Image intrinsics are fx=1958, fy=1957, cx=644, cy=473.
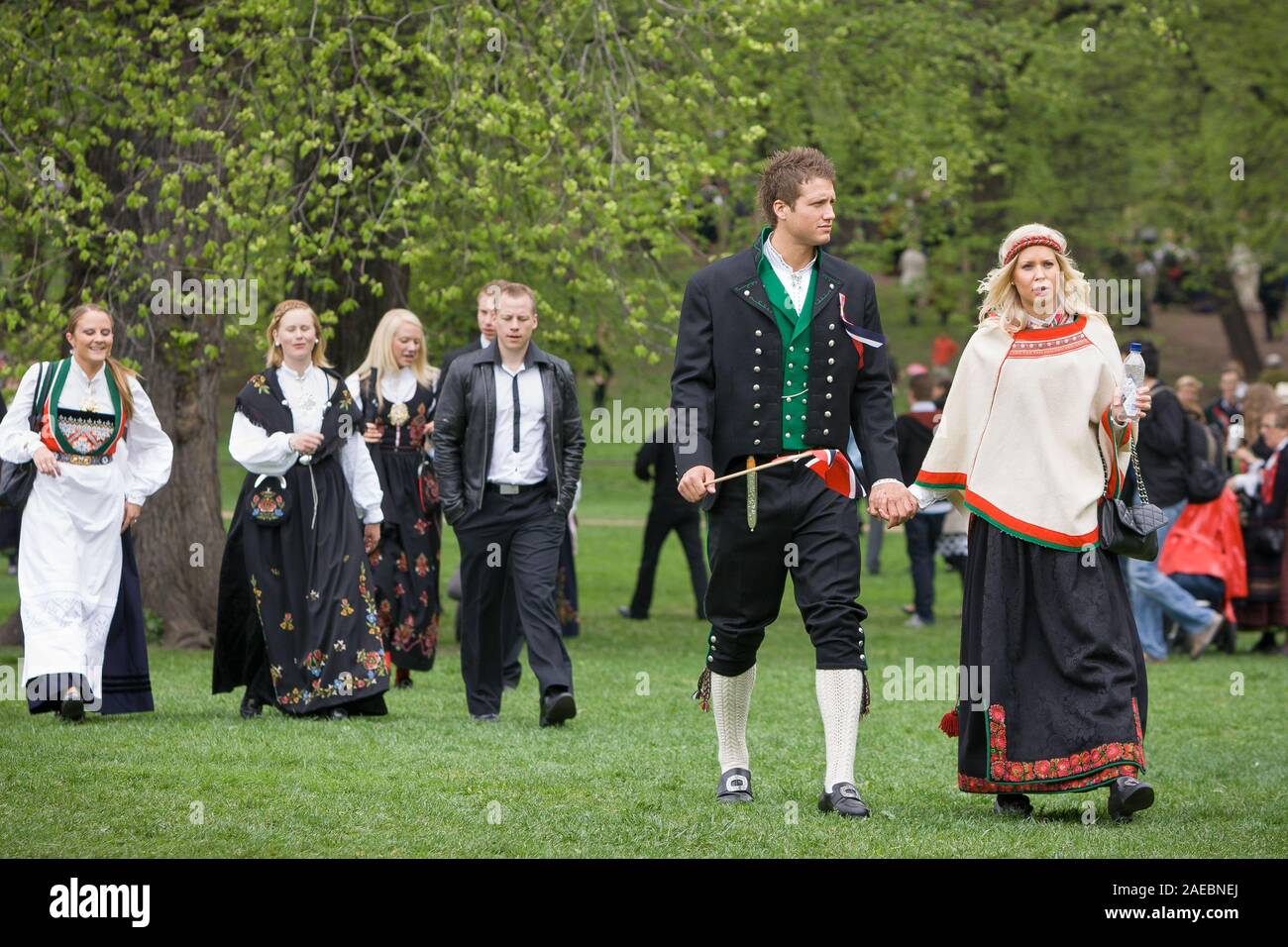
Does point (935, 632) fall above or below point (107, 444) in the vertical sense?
below

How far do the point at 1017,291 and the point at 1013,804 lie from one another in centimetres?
190

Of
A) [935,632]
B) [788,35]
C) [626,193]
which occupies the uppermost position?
[788,35]

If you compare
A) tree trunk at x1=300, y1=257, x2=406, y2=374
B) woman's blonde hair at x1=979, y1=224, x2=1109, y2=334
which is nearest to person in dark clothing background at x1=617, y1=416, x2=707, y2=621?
tree trunk at x1=300, y1=257, x2=406, y2=374

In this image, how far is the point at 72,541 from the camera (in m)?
9.83

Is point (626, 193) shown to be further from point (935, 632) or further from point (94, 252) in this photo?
point (935, 632)

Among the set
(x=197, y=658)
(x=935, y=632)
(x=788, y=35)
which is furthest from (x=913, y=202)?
(x=197, y=658)

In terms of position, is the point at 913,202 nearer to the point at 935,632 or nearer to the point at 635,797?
the point at 935,632

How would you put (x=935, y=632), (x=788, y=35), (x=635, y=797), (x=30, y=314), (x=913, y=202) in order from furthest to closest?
(x=913, y=202) → (x=788, y=35) → (x=935, y=632) → (x=30, y=314) → (x=635, y=797)

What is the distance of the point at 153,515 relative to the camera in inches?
575

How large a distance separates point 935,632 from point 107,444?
26.7 feet

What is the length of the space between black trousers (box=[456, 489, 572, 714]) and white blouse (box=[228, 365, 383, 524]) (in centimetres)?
69

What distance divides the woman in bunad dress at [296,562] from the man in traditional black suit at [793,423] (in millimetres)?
3251

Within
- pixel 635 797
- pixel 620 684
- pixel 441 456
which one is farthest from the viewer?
pixel 620 684
